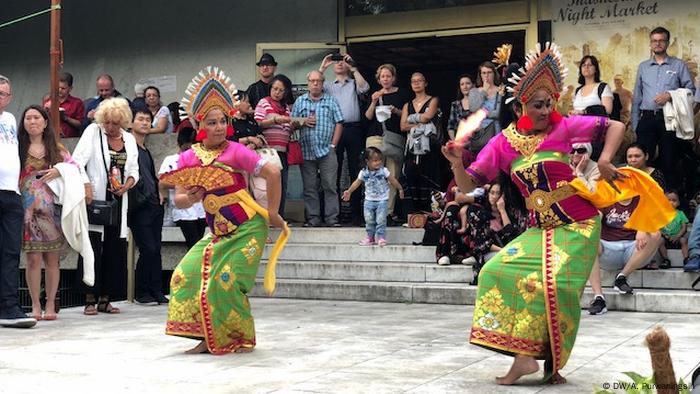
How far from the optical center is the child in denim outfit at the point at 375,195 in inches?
459

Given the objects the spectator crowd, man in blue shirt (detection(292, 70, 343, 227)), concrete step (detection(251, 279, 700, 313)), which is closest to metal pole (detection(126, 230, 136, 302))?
the spectator crowd

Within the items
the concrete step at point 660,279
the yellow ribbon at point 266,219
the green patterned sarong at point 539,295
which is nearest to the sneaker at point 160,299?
the yellow ribbon at point 266,219

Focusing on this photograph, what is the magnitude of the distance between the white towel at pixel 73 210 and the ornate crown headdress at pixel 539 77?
4792 mm

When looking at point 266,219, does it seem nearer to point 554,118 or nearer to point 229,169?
point 229,169

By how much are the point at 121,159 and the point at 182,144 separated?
1.29 metres

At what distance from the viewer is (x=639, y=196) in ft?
20.5

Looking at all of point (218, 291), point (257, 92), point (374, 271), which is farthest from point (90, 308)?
point (257, 92)

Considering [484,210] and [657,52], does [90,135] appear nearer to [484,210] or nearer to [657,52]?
[484,210]

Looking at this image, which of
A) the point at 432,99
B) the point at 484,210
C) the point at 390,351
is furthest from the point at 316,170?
the point at 390,351

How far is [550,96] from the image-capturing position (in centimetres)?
604

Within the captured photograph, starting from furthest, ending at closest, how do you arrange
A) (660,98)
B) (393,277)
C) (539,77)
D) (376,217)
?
(376,217) → (660,98) → (393,277) → (539,77)

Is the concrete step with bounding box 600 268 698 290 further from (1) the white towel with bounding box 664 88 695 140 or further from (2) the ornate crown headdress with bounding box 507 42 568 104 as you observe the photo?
(2) the ornate crown headdress with bounding box 507 42 568 104

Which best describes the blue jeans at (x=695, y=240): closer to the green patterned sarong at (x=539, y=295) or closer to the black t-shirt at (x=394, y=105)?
the green patterned sarong at (x=539, y=295)

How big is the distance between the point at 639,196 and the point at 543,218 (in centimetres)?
72
